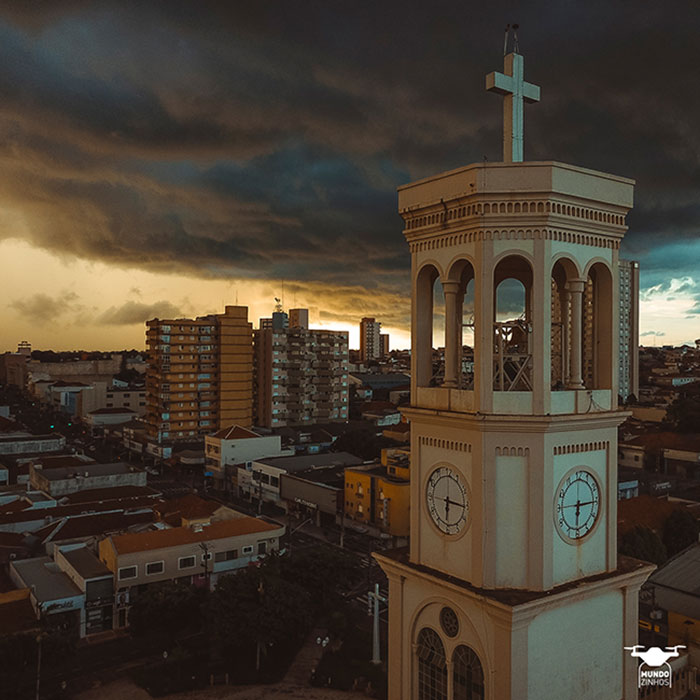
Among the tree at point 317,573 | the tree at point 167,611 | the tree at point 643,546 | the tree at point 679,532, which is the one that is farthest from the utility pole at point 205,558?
the tree at point 679,532

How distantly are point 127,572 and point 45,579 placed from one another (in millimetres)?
5232

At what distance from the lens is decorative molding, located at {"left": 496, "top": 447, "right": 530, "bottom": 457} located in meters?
10.8

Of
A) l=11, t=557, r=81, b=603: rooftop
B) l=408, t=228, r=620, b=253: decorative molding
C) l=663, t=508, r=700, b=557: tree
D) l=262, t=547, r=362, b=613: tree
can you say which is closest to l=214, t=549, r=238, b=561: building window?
l=262, t=547, r=362, b=613: tree

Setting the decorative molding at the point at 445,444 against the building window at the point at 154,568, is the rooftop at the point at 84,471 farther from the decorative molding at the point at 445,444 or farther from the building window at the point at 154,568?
the decorative molding at the point at 445,444

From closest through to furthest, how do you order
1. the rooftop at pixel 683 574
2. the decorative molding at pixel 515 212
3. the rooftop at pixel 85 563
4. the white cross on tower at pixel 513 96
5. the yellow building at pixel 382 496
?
the decorative molding at pixel 515 212, the white cross on tower at pixel 513 96, the rooftop at pixel 683 574, the rooftop at pixel 85 563, the yellow building at pixel 382 496

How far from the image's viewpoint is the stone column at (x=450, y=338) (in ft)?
38.7

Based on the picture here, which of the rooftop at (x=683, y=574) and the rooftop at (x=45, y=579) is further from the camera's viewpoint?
the rooftop at (x=45, y=579)

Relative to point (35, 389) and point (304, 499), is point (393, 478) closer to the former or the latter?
point (304, 499)

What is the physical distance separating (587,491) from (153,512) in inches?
1989

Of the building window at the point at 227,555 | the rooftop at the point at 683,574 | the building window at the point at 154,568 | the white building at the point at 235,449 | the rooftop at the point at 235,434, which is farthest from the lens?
the rooftop at the point at 235,434

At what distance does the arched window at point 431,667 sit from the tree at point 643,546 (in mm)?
37355

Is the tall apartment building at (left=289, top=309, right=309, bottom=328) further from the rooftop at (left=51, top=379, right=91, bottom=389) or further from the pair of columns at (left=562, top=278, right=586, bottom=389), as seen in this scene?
the pair of columns at (left=562, top=278, right=586, bottom=389)

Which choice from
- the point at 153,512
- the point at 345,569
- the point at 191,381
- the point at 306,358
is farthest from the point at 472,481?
the point at 306,358

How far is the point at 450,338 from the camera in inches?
468
